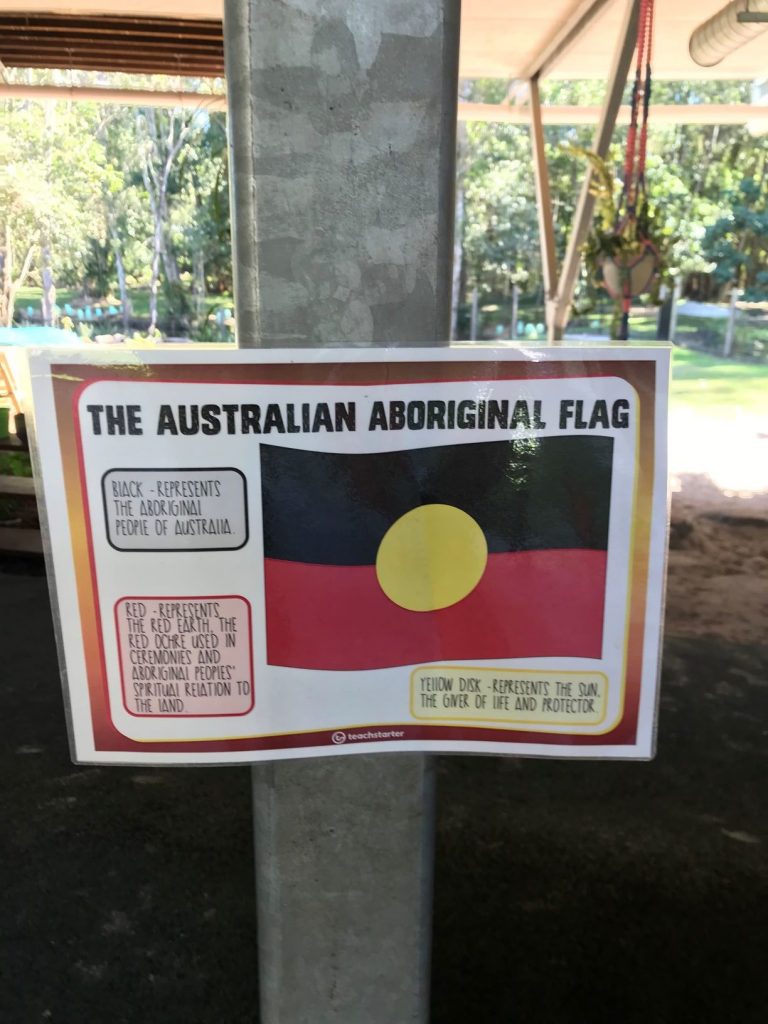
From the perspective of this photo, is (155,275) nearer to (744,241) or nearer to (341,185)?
(341,185)

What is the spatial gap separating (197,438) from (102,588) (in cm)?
24

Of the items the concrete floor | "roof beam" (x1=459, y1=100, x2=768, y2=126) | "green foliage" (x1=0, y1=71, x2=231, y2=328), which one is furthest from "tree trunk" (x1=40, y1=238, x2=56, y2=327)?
the concrete floor

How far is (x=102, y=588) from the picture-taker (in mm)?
1103

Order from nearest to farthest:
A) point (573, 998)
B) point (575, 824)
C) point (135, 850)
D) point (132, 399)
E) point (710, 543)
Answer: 1. point (132, 399)
2. point (573, 998)
3. point (135, 850)
4. point (575, 824)
5. point (710, 543)

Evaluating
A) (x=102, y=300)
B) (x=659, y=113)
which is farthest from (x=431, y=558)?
(x=102, y=300)

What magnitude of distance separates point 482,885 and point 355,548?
2.07m

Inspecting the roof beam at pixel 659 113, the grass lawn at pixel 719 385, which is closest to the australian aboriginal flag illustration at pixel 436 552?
the roof beam at pixel 659 113

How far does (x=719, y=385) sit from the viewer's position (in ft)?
55.9

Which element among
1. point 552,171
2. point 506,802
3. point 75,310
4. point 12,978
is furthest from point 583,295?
point 12,978

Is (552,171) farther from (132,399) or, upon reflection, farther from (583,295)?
(132,399)

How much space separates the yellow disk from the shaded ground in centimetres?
172

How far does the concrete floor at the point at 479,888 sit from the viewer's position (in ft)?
7.81

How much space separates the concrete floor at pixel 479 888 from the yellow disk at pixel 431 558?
1717mm

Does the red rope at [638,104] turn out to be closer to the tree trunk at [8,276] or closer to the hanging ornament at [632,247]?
the hanging ornament at [632,247]
